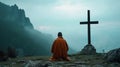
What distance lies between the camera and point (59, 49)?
62.2 feet

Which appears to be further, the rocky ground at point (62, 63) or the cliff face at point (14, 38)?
the cliff face at point (14, 38)

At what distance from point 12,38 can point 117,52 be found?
9425 centimetres

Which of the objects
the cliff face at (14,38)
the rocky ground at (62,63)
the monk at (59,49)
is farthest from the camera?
the cliff face at (14,38)

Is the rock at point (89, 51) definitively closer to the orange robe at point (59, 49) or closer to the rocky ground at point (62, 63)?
the orange robe at point (59, 49)

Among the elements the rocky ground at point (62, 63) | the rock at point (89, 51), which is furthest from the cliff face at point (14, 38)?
the rocky ground at point (62, 63)

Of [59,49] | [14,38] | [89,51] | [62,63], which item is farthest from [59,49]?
[14,38]

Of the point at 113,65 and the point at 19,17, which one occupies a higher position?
the point at 19,17

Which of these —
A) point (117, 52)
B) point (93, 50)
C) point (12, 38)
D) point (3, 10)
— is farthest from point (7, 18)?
point (117, 52)

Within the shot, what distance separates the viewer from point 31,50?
105 m

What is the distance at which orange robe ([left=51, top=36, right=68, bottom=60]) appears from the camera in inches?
742

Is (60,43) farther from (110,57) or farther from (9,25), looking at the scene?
(9,25)

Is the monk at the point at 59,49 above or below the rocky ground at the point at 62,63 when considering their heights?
above

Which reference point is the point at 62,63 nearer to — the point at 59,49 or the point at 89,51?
the point at 59,49

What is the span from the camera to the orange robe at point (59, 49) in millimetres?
18859
